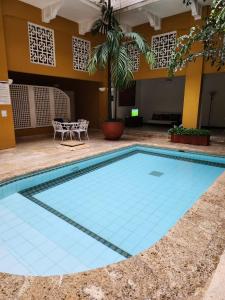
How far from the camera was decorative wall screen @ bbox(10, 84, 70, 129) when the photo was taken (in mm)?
7361

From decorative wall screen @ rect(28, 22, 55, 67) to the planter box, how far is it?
495 centimetres

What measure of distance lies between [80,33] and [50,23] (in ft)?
4.21

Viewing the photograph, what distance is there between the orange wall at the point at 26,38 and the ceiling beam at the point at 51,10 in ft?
0.50

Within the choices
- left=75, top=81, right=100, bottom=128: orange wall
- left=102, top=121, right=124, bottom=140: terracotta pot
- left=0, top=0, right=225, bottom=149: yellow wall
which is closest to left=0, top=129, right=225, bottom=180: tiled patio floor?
left=0, top=0, right=225, bottom=149: yellow wall

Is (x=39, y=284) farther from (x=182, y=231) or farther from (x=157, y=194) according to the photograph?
A: (x=157, y=194)

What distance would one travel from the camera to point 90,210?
10.00ft

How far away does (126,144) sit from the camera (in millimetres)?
6637

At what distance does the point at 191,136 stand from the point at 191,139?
0.10 m

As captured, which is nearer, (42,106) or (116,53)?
(116,53)

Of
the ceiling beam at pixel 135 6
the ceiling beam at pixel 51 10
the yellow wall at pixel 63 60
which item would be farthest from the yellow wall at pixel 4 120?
the ceiling beam at pixel 135 6

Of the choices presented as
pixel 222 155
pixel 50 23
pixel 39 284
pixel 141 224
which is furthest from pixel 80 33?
pixel 39 284

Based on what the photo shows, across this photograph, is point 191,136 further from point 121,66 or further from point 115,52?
point 115,52

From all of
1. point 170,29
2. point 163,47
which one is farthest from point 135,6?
point 163,47

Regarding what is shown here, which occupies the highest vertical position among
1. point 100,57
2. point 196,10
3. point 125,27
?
point 125,27
